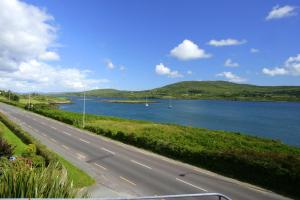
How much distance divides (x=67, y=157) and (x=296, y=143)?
5269 cm

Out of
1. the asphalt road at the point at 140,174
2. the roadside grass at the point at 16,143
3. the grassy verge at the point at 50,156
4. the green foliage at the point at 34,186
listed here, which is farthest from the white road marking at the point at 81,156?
the green foliage at the point at 34,186

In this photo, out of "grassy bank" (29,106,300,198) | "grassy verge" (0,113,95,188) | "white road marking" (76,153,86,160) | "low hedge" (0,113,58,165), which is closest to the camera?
"grassy verge" (0,113,95,188)

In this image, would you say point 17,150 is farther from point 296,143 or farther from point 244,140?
point 296,143

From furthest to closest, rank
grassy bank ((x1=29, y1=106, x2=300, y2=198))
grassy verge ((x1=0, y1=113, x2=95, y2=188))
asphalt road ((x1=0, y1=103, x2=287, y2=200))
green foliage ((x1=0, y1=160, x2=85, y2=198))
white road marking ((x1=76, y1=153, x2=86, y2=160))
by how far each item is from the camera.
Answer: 1. white road marking ((x1=76, y1=153, x2=86, y2=160))
2. grassy bank ((x1=29, y1=106, x2=300, y2=198))
3. grassy verge ((x1=0, y1=113, x2=95, y2=188))
4. asphalt road ((x1=0, y1=103, x2=287, y2=200))
5. green foliage ((x1=0, y1=160, x2=85, y2=198))

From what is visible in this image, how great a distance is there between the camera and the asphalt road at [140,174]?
24.1 m

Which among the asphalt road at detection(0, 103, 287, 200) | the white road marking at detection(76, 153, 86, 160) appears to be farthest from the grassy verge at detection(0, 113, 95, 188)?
the white road marking at detection(76, 153, 86, 160)

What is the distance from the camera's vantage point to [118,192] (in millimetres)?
23422

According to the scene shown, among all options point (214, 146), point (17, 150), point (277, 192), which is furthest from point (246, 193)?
point (17, 150)

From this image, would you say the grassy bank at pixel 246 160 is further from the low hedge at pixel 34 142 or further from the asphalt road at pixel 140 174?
the low hedge at pixel 34 142

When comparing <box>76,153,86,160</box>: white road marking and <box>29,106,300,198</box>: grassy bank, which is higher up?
<box>29,106,300,198</box>: grassy bank

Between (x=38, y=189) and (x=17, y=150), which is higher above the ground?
(x=38, y=189)

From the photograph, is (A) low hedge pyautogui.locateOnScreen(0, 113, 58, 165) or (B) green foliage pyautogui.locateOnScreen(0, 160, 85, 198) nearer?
(B) green foliage pyautogui.locateOnScreen(0, 160, 85, 198)

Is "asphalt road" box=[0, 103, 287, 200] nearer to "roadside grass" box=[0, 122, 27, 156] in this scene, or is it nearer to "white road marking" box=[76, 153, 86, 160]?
"white road marking" box=[76, 153, 86, 160]

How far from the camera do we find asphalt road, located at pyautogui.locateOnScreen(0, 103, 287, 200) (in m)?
24.1
